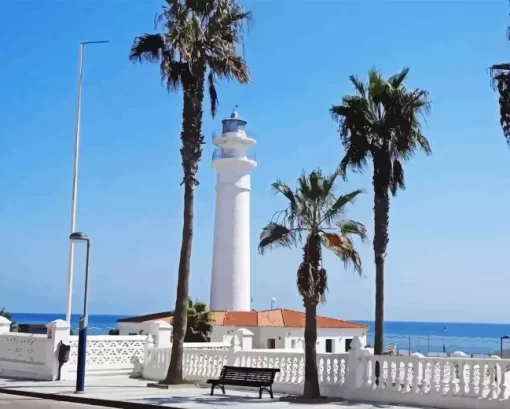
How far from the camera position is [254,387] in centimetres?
2053

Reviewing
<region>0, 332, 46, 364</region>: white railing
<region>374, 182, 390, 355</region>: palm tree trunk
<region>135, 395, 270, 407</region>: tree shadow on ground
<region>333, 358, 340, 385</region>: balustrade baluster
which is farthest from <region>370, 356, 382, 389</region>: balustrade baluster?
<region>0, 332, 46, 364</region>: white railing

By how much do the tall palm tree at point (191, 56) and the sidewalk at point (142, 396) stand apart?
2.41m

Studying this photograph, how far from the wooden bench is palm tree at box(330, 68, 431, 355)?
12.4 ft

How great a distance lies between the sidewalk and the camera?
17.2m

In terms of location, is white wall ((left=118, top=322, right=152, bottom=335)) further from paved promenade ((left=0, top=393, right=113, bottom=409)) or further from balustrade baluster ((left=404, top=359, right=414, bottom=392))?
balustrade baluster ((left=404, top=359, right=414, bottom=392))

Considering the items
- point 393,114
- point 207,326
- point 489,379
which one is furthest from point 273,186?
point 207,326

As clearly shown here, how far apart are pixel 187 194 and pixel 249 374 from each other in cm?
571

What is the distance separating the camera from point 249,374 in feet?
65.5

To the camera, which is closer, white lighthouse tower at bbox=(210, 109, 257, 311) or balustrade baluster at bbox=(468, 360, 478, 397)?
balustrade baluster at bbox=(468, 360, 478, 397)

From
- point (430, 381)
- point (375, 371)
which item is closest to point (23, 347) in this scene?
point (375, 371)

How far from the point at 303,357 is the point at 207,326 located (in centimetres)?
1441

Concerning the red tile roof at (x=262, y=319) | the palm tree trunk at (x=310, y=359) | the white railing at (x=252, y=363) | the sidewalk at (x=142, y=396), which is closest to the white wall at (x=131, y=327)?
the red tile roof at (x=262, y=319)

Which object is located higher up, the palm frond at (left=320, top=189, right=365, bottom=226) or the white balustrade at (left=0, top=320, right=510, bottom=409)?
the palm frond at (left=320, top=189, right=365, bottom=226)

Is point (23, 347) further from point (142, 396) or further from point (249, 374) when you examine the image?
point (249, 374)
